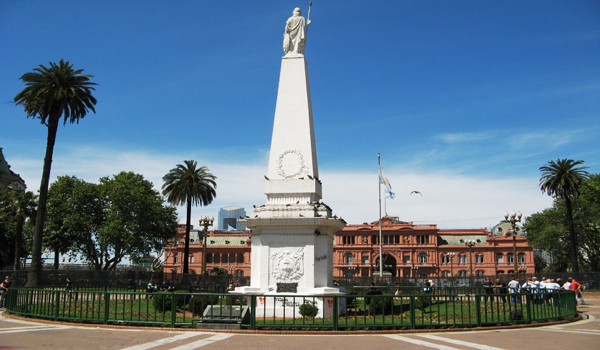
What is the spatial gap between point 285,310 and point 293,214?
127 inches

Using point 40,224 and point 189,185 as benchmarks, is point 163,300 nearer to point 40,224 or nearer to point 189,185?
point 40,224

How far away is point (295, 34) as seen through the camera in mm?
20219

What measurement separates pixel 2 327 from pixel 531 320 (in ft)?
48.6

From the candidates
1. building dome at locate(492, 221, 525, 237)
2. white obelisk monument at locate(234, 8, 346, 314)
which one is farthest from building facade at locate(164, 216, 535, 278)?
white obelisk monument at locate(234, 8, 346, 314)

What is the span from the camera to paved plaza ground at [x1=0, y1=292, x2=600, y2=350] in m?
10.9

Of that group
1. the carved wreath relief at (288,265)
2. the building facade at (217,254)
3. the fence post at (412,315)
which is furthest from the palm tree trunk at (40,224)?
the building facade at (217,254)

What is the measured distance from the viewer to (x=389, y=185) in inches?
1945

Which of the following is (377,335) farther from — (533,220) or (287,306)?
(533,220)

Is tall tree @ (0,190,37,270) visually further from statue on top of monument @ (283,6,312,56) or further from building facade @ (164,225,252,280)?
building facade @ (164,225,252,280)

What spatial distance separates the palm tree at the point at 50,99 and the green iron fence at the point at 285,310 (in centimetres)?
1291

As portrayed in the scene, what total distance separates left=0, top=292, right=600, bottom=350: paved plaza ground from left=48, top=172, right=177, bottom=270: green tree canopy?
1538 inches

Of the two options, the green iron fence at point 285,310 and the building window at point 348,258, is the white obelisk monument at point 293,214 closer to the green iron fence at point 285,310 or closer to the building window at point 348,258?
the green iron fence at point 285,310

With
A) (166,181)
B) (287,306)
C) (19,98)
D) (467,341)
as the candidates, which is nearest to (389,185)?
(166,181)

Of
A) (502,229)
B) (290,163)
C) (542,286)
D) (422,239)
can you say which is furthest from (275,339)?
(502,229)
